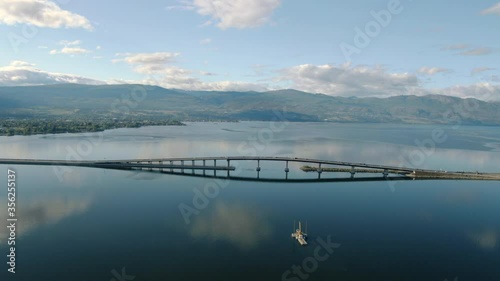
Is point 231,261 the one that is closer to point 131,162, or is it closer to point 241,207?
point 241,207

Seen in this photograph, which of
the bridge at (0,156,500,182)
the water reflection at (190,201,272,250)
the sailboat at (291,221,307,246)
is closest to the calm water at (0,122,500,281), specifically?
the water reflection at (190,201,272,250)

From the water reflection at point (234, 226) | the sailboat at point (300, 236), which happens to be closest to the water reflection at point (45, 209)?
the water reflection at point (234, 226)

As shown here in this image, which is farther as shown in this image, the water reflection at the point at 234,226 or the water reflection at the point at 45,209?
the water reflection at the point at 45,209

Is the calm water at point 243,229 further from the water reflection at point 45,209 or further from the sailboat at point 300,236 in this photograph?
the sailboat at point 300,236

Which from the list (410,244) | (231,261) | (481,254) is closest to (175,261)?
(231,261)

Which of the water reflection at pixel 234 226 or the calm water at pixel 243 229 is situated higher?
the water reflection at pixel 234 226

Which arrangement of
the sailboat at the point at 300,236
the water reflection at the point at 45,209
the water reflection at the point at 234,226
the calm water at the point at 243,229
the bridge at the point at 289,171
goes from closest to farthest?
the calm water at the point at 243,229 < the sailboat at the point at 300,236 < the water reflection at the point at 234,226 < the water reflection at the point at 45,209 < the bridge at the point at 289,171

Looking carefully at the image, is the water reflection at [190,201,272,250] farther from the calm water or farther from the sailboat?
the sailboat
